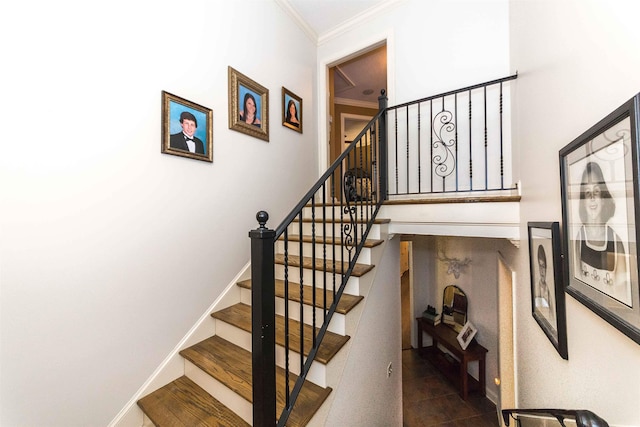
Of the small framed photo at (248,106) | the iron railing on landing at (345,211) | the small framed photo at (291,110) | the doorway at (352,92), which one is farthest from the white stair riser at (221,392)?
the doorway at (352,92)

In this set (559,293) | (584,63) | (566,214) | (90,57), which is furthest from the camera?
(90,57)

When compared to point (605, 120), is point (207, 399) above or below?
below

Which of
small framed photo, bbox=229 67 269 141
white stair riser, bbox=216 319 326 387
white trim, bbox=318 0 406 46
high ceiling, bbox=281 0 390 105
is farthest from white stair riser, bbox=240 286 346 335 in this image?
white trim, bbox=318 0 406 46

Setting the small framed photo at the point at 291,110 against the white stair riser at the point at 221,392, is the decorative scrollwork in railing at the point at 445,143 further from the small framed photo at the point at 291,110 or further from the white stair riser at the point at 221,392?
the white stair riser at the point at 221,392

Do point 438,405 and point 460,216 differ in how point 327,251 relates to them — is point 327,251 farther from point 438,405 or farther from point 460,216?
point 438,405

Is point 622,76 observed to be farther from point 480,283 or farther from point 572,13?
point 480,283

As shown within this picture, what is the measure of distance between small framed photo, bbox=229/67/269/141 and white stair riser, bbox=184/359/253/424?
1829 millimetres

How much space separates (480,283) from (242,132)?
4044 mm

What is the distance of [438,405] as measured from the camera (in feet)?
11.6

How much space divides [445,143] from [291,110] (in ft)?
5.50

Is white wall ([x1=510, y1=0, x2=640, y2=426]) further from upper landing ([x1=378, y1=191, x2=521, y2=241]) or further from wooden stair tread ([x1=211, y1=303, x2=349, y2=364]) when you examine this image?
wooden stair tread ([x1=211, y1=303, x2=349, y2=364])

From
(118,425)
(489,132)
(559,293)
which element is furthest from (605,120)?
(118,425)

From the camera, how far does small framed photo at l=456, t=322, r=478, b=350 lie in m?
3.88

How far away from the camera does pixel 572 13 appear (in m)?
1.00
